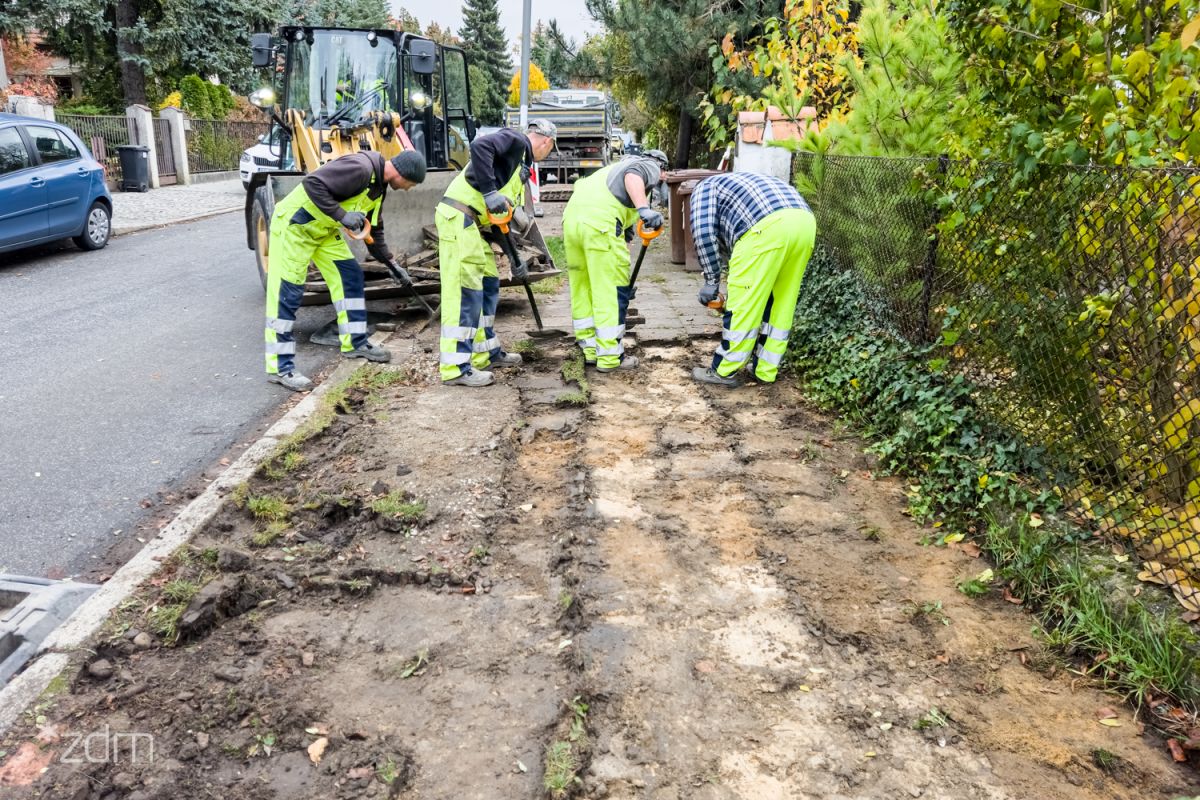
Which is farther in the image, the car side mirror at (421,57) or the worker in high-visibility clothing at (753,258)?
the car side mirror at (421,57)

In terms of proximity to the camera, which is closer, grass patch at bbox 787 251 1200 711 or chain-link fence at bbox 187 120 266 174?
grass patch at bbox 787 251 1200 711

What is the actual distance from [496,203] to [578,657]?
3646 millimetres

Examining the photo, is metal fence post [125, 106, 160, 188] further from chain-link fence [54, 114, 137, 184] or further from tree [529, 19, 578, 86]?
tree [529, 19, 578, 86]

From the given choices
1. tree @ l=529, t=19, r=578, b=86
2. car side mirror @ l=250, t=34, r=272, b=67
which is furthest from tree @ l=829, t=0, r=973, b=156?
tree @ l=529, t=19, r=578, b=86

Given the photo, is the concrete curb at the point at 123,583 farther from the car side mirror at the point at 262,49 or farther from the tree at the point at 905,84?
the car side mirror at the point at 262,49

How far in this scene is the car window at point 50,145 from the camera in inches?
410

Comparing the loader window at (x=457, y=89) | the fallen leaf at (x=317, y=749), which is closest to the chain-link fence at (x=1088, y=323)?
the fallen leaf at (x=317, y=749)

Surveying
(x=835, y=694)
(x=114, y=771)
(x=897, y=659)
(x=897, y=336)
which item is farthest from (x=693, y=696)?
(x=897, y=336)

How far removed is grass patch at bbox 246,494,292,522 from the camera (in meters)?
4.05

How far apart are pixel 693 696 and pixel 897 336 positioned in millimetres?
3346

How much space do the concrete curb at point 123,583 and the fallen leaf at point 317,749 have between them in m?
0.94

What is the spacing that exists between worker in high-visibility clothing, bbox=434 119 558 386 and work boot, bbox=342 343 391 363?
2.56 feet

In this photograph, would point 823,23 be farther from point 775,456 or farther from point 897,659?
point 897,659

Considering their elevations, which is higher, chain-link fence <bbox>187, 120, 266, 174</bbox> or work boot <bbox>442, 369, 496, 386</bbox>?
chain-link fence <bbox>187, 120, 266, 174</bbox>
